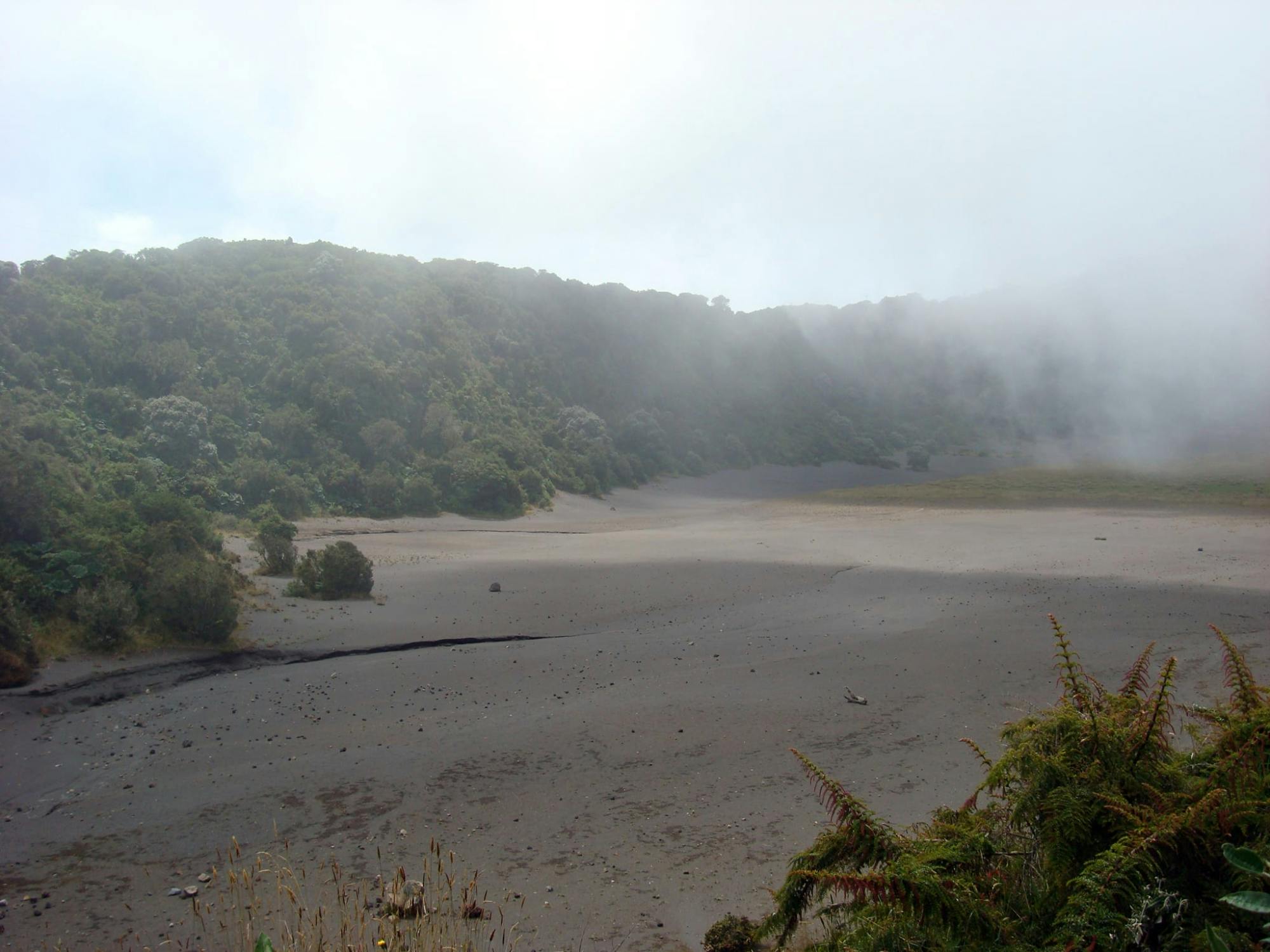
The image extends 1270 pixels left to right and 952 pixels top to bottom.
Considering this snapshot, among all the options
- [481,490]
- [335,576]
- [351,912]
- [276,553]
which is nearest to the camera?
[351,912]

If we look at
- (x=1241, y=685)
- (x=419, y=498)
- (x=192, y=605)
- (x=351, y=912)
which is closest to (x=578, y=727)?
(x=351, y=912)

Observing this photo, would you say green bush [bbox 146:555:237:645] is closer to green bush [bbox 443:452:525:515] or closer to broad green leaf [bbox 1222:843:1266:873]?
broad green leaf [bbox 1222:843:1266:873]

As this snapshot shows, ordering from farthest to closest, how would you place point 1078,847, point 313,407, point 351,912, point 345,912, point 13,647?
point 313,407 < point 13,647 < point 351,912 < point 345,912 < point 1078,847

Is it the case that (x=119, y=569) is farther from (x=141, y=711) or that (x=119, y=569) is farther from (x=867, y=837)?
(x=867, y=837)

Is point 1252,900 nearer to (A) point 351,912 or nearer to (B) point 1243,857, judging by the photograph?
(B) point 1243,857

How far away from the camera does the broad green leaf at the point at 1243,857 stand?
1.54 meters

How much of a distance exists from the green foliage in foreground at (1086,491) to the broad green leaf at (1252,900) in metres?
30.2

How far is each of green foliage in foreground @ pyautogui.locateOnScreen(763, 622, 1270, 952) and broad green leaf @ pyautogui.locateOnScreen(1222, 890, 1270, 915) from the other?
0.09 meters

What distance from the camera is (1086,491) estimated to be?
101 feet

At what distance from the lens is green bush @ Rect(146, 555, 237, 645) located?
10047 millimetres

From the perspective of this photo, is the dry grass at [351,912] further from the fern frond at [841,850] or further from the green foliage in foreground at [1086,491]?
the green foliage in foreground at [1086,491]

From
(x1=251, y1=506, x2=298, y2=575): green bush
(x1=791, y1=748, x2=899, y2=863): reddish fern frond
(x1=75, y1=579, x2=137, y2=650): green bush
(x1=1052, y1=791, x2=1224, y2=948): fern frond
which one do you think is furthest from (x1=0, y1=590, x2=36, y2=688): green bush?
(x1=1052, y1=791, x2=1224, y2=948): fern frond

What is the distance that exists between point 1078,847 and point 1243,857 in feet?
3.16

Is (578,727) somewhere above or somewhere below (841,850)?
below
